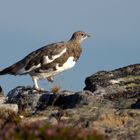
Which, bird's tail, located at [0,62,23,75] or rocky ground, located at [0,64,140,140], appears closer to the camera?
rocky ground, located at [0,64,140,140]

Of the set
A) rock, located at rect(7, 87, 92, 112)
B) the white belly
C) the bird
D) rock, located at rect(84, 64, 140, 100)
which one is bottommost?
rock, located at rect(84, 64, 140, 100)

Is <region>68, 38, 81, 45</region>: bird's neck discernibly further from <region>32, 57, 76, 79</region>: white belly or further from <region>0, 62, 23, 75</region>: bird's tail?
<region>0, 62, 23, 75</region>: bird's tail

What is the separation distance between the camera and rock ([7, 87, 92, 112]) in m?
15.1

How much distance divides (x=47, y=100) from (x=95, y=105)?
182cm

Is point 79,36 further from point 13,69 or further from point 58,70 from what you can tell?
point 13,69

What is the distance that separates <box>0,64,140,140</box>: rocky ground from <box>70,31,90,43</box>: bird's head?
271 cm

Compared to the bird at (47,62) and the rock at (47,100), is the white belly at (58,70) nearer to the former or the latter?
the bird at (47,62)

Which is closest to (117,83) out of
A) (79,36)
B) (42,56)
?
(42,56)

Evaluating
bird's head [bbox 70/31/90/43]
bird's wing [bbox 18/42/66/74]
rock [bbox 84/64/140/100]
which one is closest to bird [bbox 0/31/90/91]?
bird's wing [bbox 18/42/66/74]

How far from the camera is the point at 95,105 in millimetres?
14438

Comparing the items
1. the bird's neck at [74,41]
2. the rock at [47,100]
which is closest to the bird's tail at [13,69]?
the bird's neck at [74,41]

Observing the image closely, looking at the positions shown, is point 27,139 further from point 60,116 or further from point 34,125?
point 60,116

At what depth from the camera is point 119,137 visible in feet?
38.0

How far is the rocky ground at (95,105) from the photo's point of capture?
1220 centimetres
